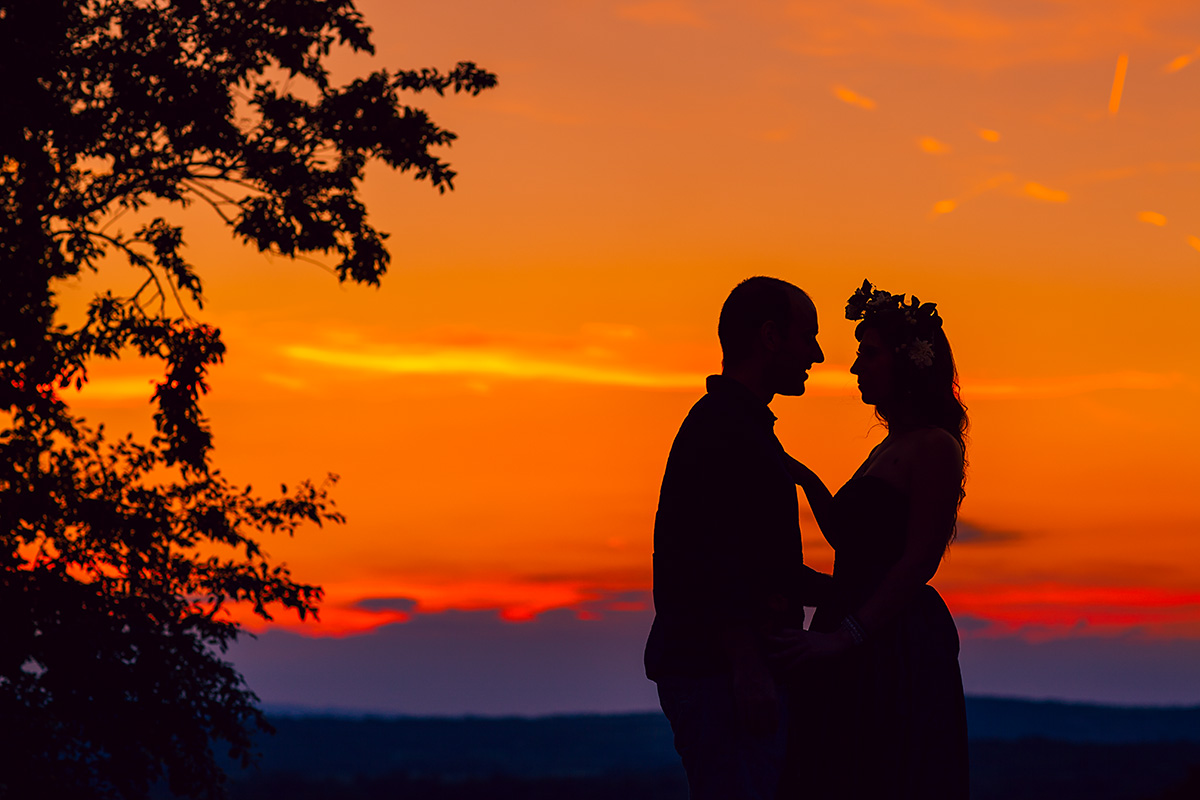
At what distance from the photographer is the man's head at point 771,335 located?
5.61 meters

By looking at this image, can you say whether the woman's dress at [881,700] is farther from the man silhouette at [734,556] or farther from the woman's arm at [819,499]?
the man silhouette at [734,556]

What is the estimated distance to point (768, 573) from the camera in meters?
5.47

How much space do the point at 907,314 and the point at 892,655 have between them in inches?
71.1

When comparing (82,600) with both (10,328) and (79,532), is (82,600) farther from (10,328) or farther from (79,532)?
(10,328)

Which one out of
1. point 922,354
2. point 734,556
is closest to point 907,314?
point 922,354

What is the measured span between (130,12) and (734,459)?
12.5 m

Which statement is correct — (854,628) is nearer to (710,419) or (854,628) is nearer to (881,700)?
(881,700)

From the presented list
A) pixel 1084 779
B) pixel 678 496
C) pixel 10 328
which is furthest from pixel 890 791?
pixel 1084 779

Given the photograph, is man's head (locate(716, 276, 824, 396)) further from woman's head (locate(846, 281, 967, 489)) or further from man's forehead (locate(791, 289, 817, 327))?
woman's head (locate(846, 281, 967, 489))

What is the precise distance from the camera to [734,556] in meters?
5.33

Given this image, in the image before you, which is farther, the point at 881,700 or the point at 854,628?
the point at 881,700

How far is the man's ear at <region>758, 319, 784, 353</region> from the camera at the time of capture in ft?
18.4

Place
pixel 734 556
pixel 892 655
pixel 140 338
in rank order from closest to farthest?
pixel 734 556
pixel 892 655
pixel 140 338

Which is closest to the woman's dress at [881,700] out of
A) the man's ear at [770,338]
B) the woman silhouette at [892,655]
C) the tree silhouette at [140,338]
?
the woman silhouette at [892,655]
